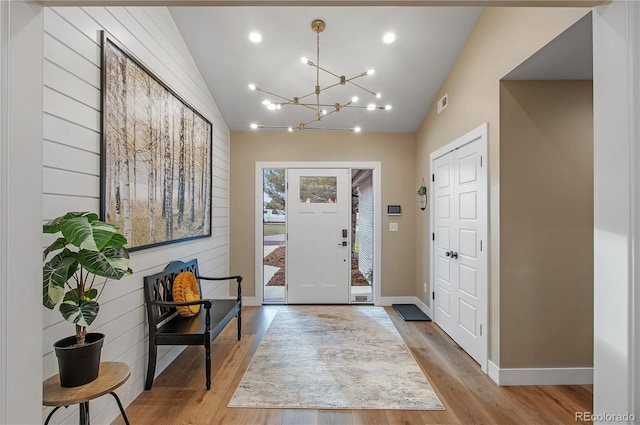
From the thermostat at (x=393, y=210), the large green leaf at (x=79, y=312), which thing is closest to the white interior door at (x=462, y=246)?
the thermostat at (x=393, y=210)

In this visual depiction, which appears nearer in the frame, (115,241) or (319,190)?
(115,241)

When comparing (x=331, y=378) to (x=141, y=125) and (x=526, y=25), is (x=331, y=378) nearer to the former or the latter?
(x=141, y=125)

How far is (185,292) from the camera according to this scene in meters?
2.54

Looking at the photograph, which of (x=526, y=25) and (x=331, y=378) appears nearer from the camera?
(x=526, y=25)

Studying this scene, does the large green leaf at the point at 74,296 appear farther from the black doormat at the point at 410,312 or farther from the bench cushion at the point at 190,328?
the black doormat at the point at 410,312

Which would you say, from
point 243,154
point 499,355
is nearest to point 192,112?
point 243,154

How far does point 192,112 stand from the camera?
3.05m

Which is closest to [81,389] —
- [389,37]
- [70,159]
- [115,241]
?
[115,241]

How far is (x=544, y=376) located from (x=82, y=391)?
2.99 meters

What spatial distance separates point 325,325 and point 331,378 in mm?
1160

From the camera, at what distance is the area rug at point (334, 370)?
2.14 m

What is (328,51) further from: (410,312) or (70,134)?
(410,312)

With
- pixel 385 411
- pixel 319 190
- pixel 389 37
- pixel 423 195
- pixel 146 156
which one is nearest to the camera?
pixel 385 411

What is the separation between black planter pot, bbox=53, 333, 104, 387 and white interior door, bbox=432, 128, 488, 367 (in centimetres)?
266
